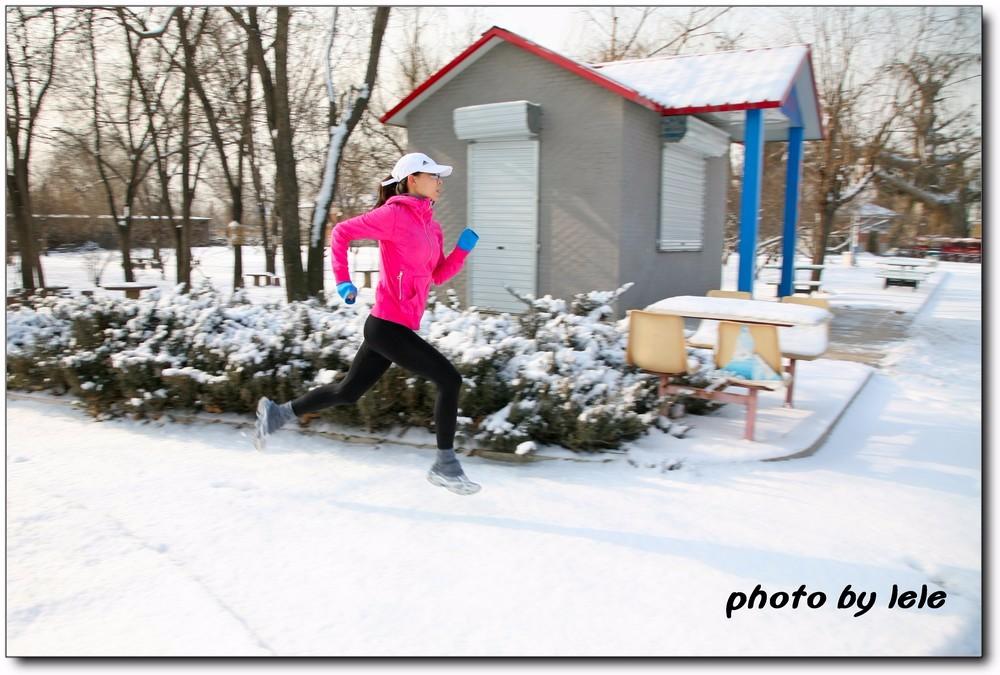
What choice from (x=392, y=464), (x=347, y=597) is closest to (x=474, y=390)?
(x=392, y=464)

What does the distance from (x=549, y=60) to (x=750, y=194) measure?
323 cm

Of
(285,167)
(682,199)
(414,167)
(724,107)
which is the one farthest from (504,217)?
(414,167)

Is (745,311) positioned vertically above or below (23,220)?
below

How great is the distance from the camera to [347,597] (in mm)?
2818

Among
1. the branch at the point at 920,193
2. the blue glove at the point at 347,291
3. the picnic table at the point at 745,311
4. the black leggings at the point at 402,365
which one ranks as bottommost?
the black leggings at the point at 402,365

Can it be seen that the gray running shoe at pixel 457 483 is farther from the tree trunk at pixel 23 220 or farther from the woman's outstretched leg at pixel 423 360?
the tree trunk at pixel 23 220

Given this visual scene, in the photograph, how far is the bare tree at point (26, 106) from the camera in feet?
33.0

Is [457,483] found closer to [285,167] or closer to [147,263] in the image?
[285,167]

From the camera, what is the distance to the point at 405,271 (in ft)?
11.8

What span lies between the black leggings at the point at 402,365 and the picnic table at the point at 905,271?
18092mm

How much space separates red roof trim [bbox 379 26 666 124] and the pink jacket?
229 inches

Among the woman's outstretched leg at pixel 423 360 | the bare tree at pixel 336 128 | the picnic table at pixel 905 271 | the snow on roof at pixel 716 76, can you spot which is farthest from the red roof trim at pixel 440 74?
the picnic table at pixel 905 271

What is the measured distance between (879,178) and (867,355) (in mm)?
6753

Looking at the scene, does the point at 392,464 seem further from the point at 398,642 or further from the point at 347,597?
the point at 398,642
